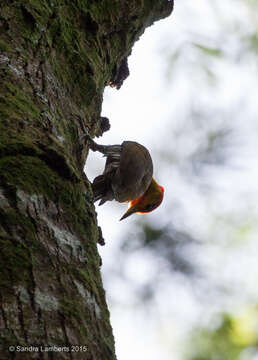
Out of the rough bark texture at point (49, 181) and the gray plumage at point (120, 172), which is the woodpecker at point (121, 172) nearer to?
the gray plumage at point (120, 172)

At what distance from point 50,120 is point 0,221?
653 mm

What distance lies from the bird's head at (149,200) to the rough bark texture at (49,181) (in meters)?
1.96

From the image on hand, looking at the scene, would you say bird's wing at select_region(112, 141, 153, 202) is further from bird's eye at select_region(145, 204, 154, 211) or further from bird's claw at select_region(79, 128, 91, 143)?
bird's claw at select_region(79, 128, 91, 143)

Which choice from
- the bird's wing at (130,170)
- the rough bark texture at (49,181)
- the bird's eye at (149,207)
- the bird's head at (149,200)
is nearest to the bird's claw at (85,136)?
the rough bark texture at (49,181)

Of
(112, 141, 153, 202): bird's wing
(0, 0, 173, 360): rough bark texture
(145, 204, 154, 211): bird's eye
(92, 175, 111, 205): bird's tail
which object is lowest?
(0, 0, 173, 360): rough bark texture

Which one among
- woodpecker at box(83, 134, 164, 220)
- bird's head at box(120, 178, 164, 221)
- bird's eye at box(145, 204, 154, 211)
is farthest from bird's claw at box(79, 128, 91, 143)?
bird's eye at box(145, 204, 154, 211)

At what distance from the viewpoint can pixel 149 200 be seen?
4609mm

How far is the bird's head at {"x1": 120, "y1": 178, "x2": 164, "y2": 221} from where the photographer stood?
4570mm

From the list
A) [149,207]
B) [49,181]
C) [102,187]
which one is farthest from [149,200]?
[49,181]

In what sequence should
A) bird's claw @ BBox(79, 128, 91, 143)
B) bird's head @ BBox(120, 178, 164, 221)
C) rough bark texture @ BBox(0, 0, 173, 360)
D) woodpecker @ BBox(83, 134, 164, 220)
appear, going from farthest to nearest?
bird's head @ BBox(120, 178, 164, 221) → woodpecker @ BBox(83, 134, 164, 220) → bird's claw @ BBox(79, 128, 91, 143) → rough bark texture @ BBox(0, 0, 173, 360)

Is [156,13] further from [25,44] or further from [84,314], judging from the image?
[84,314]

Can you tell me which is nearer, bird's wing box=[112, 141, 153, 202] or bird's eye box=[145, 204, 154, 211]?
bird's wing box=[112, 141, 153, 202]

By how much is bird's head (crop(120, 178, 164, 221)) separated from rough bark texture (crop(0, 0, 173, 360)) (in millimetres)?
1963

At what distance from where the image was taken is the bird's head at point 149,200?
4.57 metres
